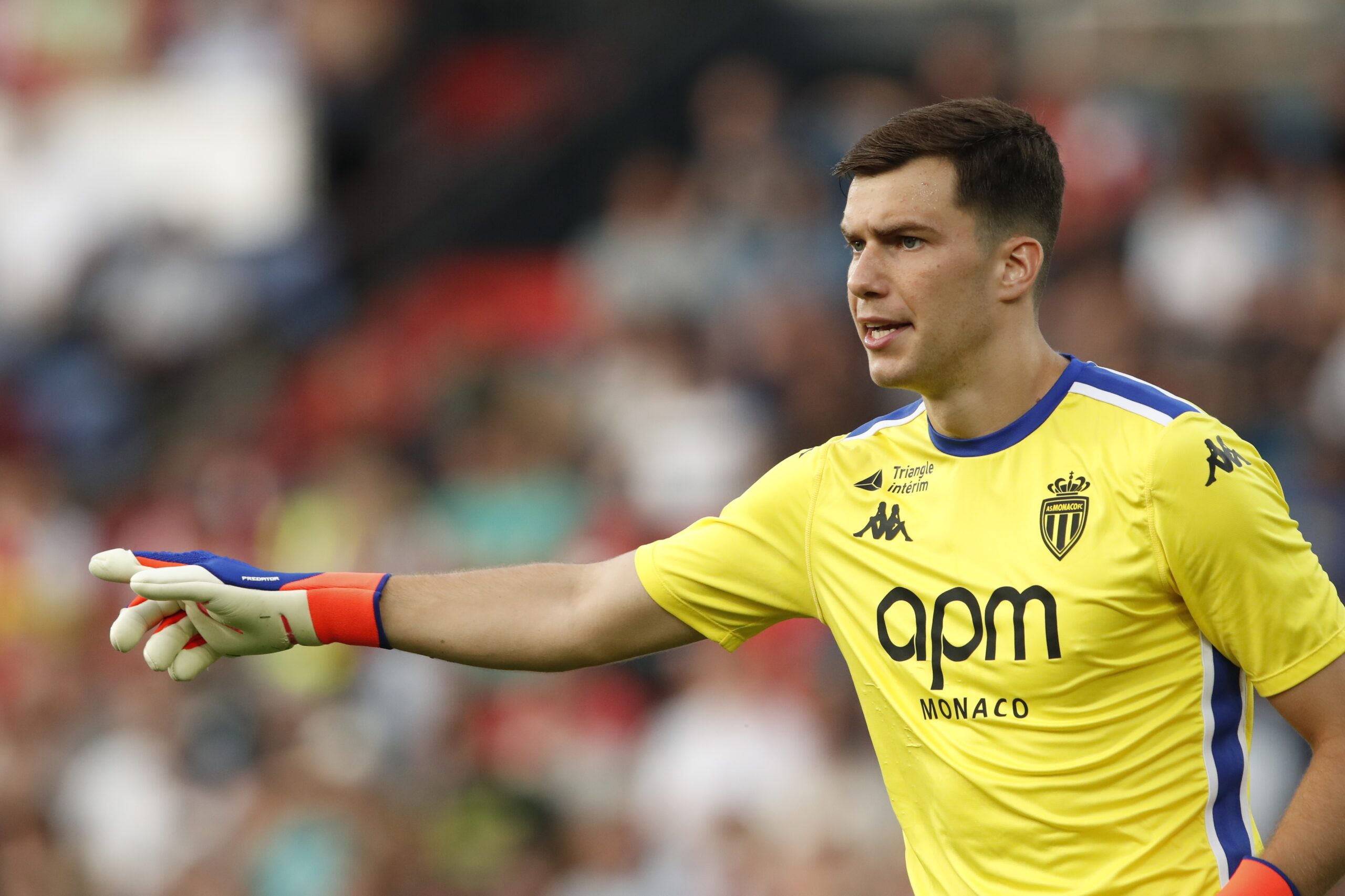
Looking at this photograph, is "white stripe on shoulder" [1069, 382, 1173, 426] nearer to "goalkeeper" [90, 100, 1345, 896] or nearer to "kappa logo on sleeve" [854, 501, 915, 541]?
"goalkeeper" [90, 100, 1345, 896]

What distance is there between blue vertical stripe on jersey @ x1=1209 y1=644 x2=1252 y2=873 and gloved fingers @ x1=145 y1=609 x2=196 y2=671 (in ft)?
7.24

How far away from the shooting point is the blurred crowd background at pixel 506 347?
27.3 ft

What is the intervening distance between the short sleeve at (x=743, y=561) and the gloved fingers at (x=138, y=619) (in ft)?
3.48

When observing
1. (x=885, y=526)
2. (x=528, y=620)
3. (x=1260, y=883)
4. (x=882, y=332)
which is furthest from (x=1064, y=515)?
(x=528, y=620)

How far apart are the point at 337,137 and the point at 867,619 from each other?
10.9 metres

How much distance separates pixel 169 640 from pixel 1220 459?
228cm

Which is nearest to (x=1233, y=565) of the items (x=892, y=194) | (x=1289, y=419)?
(x=892, y=194)

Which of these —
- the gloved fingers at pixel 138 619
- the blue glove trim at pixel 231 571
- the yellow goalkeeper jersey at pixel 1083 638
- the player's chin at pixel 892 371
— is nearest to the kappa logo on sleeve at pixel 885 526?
the yellow goalkeeper jersey at pixel 1083 638

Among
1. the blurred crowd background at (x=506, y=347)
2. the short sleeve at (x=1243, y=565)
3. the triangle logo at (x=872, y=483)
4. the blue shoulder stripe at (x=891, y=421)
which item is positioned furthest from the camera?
the blurred crowd background at (x=506, y=347)

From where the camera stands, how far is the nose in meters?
Answer: 3.74

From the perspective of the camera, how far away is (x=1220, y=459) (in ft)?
11.1

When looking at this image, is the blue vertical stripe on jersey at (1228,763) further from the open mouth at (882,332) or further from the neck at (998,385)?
the open mouth at (882,332)

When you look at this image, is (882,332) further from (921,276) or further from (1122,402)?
(1122,402)

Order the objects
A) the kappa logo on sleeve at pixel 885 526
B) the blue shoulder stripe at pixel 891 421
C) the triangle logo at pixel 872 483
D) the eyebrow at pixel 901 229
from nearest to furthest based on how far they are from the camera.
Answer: the eyebrow at pixel 901 229 → the kappa logo on sleeve at pixel 885 526 → the triangle logo at pixel 872 483 → the blue shoulder stripe at pixel 891 421
